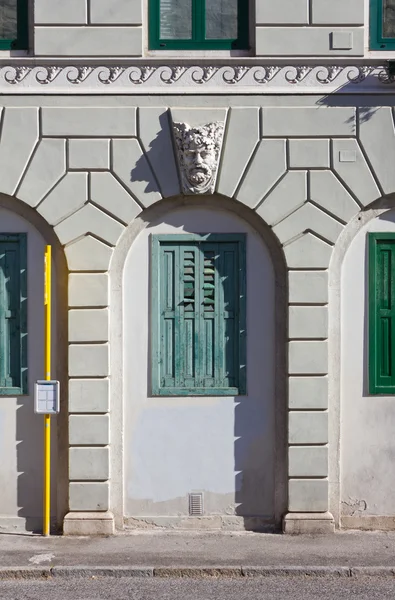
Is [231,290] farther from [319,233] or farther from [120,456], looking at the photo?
[120,456]

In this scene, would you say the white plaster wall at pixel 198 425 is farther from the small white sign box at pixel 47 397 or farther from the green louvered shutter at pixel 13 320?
the green louvered shutter at pixel 13 320

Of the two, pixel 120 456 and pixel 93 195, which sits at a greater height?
pixel 93 195

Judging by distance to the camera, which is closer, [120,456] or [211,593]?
[211,593]

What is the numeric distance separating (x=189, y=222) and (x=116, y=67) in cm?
199

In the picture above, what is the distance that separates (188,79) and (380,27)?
2363 millimetres

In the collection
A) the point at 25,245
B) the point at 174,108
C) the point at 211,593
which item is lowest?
the point at 211,593

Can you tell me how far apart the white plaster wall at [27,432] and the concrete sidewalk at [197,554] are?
1.18ft

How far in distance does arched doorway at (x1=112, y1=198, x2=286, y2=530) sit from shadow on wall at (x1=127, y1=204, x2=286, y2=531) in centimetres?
1

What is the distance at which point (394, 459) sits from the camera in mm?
12547

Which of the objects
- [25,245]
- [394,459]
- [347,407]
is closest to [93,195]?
[25,245]

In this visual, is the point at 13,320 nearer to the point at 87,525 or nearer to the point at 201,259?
the point at 201,259

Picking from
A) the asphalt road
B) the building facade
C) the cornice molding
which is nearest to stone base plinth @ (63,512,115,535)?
the building facade

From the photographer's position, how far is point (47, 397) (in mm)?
12016

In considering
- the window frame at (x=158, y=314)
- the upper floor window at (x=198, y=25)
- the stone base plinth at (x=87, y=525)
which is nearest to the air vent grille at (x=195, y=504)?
the stone base plinth at (x=87, y=525)
